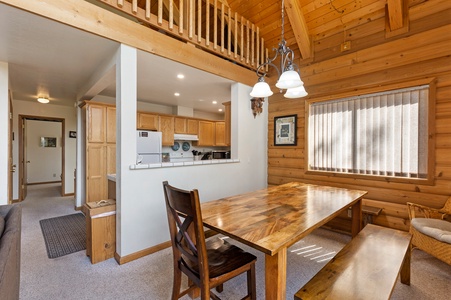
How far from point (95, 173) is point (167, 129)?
72.0 inches

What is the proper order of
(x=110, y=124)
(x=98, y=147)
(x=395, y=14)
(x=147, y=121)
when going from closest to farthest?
(x=395, y=14) < (x=98, y=147) < (x=110, y=124) < (x=147, y=121)

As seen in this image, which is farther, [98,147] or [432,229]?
[98,147]

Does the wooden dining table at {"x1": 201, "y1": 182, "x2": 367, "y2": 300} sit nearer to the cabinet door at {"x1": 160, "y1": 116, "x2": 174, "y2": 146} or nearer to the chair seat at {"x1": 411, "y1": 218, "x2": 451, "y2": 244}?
the chair seat at {"x1": 411, "y1": 218, "x2": 451, "y2": 244}

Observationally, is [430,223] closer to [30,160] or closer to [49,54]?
[49,54]

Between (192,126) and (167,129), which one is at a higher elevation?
(192,126)

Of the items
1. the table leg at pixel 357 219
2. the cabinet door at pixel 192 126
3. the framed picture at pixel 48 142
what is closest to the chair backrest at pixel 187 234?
the table leg at pixel 357 219

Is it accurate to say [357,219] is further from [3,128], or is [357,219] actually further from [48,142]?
[48,142]

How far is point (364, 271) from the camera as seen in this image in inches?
55.3

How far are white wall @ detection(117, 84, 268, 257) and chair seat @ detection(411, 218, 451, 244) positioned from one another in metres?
2.31

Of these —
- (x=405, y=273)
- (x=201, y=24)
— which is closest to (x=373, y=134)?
(x=405, y=273)

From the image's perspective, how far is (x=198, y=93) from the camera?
14.6 feet

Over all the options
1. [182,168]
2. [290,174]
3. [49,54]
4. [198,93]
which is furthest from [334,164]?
[49,54]

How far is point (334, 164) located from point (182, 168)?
237cm

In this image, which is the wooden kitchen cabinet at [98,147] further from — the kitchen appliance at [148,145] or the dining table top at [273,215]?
the dining table top at [273,215]
